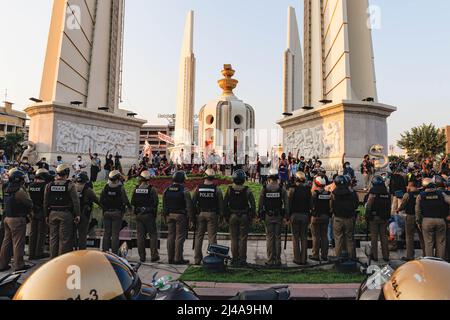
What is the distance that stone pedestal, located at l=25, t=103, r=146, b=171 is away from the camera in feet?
59.4

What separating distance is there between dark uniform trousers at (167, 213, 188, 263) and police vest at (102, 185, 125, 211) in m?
1.15

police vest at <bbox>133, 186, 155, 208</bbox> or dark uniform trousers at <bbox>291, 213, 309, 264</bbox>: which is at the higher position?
police vest at <bbox>133, 186, 155, 208</bbox>

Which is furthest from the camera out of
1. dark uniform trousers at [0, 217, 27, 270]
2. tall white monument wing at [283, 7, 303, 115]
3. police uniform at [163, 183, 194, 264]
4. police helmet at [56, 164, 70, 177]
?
tall white monument wing at [283, 7, 303, 115]

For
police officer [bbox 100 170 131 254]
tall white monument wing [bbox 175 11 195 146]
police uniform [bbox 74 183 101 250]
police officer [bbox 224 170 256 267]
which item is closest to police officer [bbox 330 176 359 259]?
police officer [bbox 224 170 256 267]

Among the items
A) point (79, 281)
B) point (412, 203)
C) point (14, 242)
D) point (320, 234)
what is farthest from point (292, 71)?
point (79, 281)

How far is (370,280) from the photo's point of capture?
9.25 ft

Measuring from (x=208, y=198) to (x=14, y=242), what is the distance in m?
3.91

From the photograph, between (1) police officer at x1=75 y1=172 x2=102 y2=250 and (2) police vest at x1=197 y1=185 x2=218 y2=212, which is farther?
(1) police officer at x1=75 y1=172 x2=102 y2=250

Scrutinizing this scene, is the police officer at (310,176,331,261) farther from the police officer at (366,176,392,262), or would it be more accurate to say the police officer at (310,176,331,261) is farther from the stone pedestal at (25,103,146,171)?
the stone pedestal at (25,103,146,171)

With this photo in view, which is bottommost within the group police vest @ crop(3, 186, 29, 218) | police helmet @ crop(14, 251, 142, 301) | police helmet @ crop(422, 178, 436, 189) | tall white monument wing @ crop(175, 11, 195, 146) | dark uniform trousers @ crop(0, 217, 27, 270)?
dark uniform trousers @ crop(0, 217, 27, 270)

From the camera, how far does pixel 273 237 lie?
6680 millimetres
